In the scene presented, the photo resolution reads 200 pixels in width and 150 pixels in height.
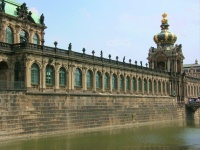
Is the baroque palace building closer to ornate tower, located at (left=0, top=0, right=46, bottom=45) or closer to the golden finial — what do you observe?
ornate tower, located at (left=0, top=0, right=46, bottom=45)

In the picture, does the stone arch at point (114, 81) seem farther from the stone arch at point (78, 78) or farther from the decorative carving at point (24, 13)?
the decorative carving at point (24, 13)

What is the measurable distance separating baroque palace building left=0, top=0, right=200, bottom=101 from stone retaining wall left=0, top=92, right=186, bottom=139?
1295 mm

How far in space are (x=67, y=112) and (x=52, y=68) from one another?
5.46 metres

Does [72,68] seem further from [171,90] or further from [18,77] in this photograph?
[171,90]

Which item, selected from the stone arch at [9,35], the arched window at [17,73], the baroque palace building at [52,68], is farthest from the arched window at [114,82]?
the arched window at [17,73]

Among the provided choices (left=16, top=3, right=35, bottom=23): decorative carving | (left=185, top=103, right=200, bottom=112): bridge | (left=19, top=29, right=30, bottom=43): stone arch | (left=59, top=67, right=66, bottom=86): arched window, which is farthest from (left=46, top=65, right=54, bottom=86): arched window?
(left=185, top=103, right=200, bottom=112): bridge

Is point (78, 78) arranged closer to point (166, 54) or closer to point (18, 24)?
point (18, 24)

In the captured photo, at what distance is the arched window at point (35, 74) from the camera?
39.8 meters

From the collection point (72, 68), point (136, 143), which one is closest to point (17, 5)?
point (72, 68)

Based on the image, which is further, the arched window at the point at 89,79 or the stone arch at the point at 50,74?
the arched window at the point at 89,79

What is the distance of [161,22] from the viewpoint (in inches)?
3214

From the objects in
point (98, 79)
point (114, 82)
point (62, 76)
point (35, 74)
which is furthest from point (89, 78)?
point (35, 74)

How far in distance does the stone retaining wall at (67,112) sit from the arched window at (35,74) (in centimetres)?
195

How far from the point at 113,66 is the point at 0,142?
26.1 meters
